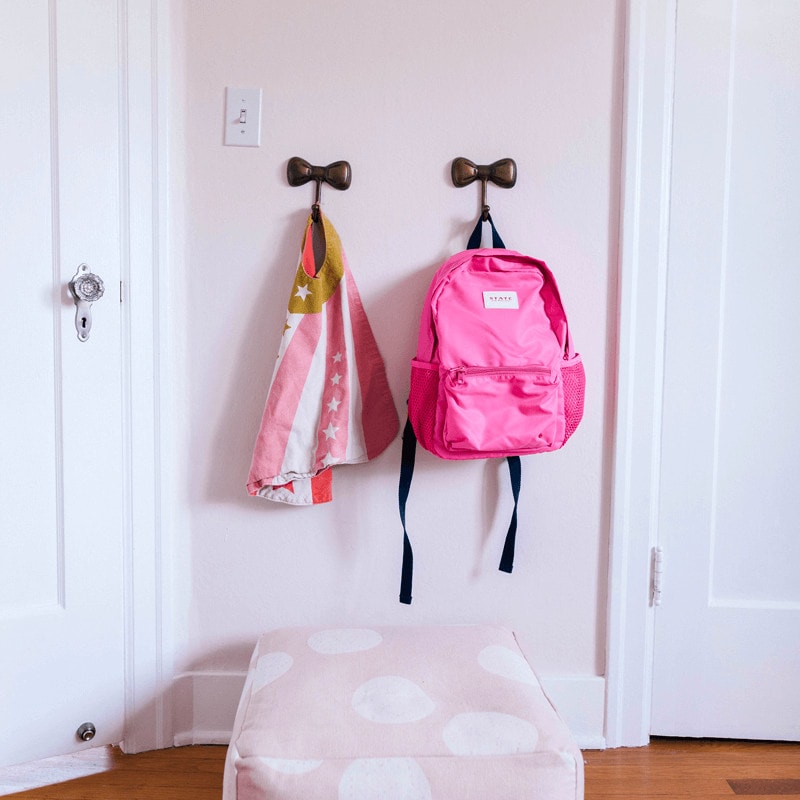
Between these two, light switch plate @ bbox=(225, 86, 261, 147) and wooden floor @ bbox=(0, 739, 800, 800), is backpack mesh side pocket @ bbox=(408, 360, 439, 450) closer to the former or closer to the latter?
light switch plate @ bbox=(225, 86, 261, 147)

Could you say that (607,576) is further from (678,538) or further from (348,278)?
(348,278)

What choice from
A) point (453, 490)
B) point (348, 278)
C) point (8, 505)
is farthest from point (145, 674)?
point (348, 278)

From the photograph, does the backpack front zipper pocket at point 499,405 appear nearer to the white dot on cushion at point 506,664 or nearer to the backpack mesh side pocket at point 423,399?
the backpack mesh side pocket at point 423,399

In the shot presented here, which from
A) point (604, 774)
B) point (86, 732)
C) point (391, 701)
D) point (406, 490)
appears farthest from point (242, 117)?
point (604, 774)

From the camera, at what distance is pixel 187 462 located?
130 centimetres

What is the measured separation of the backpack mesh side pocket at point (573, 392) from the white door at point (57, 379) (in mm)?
814

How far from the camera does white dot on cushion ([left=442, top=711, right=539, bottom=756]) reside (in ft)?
2.86

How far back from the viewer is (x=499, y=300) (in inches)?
45.4

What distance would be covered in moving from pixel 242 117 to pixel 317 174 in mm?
175

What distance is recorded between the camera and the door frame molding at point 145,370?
1.20 meters

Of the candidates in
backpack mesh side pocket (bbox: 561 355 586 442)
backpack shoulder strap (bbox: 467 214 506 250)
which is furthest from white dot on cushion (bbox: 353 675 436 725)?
backpack shoulder strap (bbox: 467 214 506 250)

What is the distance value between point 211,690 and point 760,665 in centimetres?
109

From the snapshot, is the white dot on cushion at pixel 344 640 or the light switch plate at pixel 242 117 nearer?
the white dot on cushion at pixel 344 640

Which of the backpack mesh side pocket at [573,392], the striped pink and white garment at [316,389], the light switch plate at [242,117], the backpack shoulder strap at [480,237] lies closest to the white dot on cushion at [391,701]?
the striped pink and white garment at [316,389]
